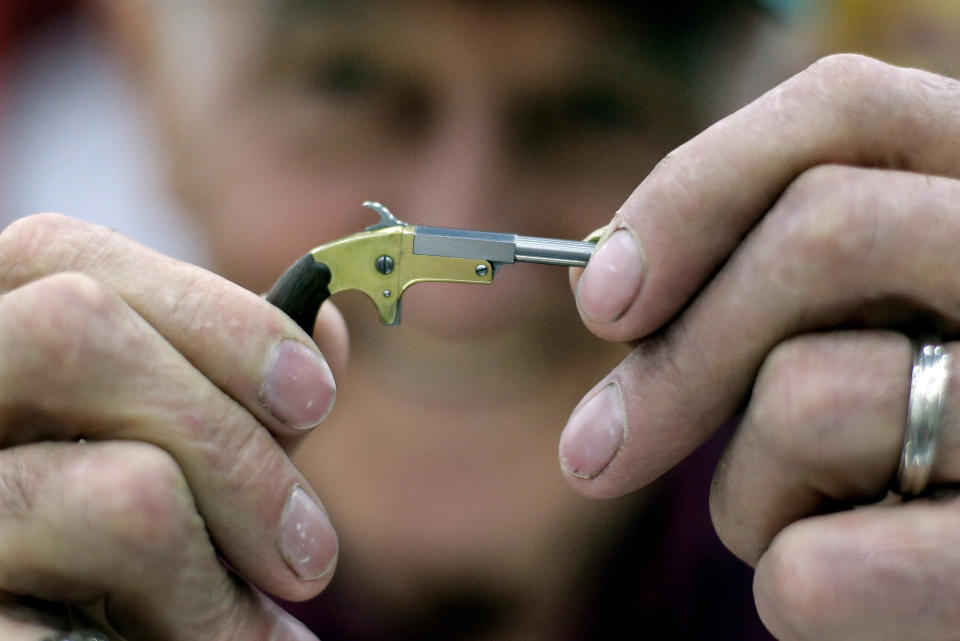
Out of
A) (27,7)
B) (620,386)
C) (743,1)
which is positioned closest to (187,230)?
(27,7)

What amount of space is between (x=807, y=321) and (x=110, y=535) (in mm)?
565

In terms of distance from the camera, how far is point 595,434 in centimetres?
63

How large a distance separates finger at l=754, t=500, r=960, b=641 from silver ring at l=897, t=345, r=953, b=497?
3 cm

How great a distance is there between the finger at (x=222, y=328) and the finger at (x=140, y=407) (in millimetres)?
15

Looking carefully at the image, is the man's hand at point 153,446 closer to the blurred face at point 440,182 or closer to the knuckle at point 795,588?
the knuckle at point 795,588

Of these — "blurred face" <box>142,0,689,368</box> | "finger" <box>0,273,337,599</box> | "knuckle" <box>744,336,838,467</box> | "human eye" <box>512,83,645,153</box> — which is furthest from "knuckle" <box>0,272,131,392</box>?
"human eye" <box>512,83,645,153</box>

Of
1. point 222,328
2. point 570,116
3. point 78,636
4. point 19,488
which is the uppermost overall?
point 570,116

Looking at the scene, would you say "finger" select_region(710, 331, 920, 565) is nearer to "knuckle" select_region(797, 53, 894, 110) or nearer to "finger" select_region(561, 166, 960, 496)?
"finger" select_region(561, 166, 960, 496)

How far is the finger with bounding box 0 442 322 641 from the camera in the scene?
1.96 ft

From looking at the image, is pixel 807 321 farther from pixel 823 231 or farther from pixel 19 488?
pixel 19 488

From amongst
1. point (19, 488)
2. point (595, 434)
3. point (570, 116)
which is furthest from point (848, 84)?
point (570, 116)

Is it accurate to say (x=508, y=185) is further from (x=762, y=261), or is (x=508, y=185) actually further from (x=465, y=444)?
(x=762, y=261)

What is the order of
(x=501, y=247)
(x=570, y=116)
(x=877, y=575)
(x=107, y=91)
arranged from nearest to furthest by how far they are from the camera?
(x=877, y=575)
(x=501, y=247)
(x=570, y=116)
(x=107, y=91)

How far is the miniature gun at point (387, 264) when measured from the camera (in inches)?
26.3
